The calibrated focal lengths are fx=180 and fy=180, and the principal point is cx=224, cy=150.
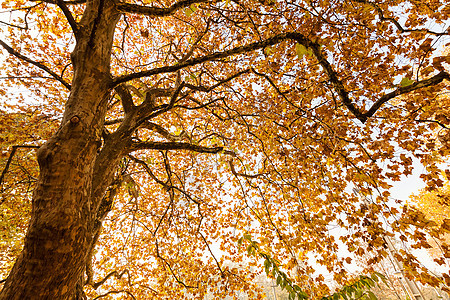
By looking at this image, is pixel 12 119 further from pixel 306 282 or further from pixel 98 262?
pixel 306 282

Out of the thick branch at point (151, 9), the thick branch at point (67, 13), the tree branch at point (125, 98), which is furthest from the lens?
the tree branch at point (125, 98)

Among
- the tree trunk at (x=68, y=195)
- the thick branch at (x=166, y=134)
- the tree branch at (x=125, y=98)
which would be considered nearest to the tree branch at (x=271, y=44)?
the tree trunk at (x=68, y=195)

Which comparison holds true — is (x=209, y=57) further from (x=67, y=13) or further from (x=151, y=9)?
(x=67, y=13)

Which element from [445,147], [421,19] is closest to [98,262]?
[445,147]

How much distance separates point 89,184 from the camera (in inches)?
76.4

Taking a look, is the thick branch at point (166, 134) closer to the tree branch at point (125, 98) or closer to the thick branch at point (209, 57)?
the tree branch at point (125, 98)

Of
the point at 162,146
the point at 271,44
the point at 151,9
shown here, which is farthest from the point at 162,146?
the point at 271,44

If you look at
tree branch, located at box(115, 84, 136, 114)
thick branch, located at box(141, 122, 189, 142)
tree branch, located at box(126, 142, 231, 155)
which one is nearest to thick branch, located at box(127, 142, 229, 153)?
tree branch, located at box(126, 142, 231, 155)

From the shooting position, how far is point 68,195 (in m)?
1.62

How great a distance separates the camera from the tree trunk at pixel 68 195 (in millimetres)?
1362

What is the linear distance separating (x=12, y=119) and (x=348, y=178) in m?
9.64

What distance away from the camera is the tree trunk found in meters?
1.36

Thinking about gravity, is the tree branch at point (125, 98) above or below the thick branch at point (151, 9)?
above

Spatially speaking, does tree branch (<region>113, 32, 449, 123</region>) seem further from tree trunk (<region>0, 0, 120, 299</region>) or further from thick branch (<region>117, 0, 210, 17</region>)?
thick branch (<region>117, 0, 210, 17</region>)
